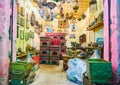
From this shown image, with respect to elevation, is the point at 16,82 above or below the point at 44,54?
below

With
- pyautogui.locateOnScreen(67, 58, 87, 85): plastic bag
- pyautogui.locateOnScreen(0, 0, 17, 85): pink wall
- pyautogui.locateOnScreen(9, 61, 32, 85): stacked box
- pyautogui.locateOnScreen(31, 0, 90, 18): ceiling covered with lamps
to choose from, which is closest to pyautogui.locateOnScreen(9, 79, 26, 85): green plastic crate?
pyautogui.locateOnScreen(9, 61, 32, 85): stacked box

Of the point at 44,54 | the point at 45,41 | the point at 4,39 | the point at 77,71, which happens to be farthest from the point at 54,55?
the point at 4,39

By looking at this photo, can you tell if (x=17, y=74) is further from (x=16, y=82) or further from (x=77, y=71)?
(x=77, y=71)

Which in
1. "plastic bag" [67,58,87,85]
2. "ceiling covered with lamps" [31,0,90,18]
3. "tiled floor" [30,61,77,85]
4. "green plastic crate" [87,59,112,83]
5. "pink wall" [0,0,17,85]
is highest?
"ceiling covered with lamps" [31,0,90,18]

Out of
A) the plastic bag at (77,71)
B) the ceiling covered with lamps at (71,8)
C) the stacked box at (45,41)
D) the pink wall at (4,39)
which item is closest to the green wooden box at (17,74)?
the pink wall at (4,39)

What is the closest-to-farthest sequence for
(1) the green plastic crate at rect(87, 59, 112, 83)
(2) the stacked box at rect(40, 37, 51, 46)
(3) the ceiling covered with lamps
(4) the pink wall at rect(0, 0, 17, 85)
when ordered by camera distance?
(1) the green plastic crate at rect(87, 59, 112, 83), (4) the pink wall at rect(0, 0, 17, 85), (2) the stacked box at rect(40, 37, 51, 46), (3) the ceiling covered with lamps

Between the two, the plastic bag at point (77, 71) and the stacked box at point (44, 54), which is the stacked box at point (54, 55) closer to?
the stacked box at point (44, 54)

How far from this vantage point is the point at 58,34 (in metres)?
12.7

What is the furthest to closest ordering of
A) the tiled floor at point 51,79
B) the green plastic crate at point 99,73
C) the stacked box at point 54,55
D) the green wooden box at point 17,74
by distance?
the stacked box at point 54,55
the tiled floor at point 51,79
the green wooden box at point 17,74
the green plastic crate at point 99,73

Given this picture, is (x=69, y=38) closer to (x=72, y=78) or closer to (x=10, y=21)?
(x=72, y=78)

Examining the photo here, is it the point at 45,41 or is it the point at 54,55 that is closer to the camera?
the point at 54,55

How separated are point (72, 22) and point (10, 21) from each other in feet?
30.6

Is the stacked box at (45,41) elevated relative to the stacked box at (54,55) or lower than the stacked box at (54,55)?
elevated

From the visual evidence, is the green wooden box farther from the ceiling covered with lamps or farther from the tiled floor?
the ceiling covered with lamps
